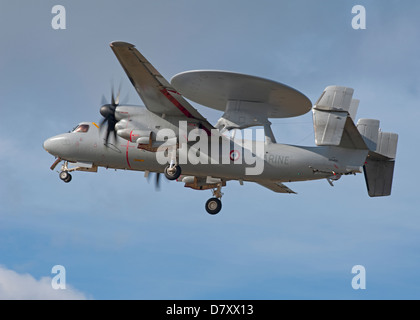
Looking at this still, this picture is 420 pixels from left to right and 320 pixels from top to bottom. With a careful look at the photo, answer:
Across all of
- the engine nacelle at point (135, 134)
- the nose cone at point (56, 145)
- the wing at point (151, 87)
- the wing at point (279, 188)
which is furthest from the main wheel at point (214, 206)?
the nose cone at point (56, 145)

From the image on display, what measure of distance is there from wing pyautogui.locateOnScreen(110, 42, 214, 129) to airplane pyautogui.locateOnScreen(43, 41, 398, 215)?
4cm

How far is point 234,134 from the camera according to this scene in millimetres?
27156

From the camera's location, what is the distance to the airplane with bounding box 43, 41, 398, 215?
84.0 feet

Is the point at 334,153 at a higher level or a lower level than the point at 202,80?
lower

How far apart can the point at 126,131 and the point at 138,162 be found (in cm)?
242

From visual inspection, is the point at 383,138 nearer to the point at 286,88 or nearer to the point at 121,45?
the point at 286,88

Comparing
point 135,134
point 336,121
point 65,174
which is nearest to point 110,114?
point 135,134

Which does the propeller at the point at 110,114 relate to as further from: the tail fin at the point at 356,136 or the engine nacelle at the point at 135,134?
the tail fin at the point at 356,136

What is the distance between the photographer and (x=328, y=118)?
25.5m

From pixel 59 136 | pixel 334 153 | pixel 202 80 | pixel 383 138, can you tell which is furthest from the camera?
pixel 59 136

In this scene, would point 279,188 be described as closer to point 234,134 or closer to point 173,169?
point 234,134

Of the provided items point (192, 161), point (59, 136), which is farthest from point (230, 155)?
point (59, 136)

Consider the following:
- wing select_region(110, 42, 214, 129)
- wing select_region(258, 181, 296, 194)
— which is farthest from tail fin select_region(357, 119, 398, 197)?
wing select_region(110, 42, 214, 129)

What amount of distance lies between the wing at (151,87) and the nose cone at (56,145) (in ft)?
18.9
